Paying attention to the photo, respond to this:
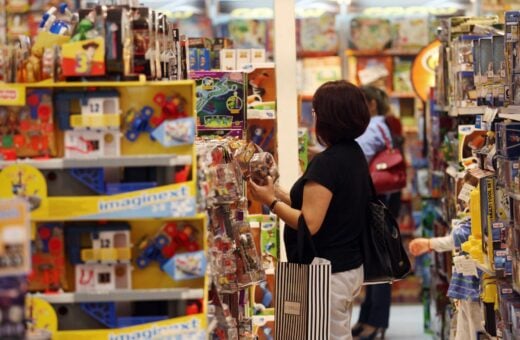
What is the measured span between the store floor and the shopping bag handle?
4.16 m

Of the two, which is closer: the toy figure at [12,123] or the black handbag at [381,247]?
the toy figure at [12,123]

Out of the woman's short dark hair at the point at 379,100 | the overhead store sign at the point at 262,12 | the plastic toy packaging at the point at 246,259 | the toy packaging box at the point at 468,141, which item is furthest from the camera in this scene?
the overhead store sign at the point at 262,12

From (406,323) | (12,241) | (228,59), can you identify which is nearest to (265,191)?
(228,59)

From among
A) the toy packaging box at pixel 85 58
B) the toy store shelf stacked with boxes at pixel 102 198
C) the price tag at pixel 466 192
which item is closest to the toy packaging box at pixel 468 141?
the price tag at pixel 466 192

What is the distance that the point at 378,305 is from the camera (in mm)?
8680

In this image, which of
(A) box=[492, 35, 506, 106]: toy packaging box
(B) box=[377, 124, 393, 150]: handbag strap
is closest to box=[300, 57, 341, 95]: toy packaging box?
(B) box=[377, 124, 393, 150]: handbag strap

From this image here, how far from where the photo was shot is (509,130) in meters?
5.03

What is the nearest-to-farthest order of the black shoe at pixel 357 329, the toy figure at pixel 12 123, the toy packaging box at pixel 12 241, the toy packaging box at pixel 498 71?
Answer: the toy packaging box at pixel 12 241
the toy figure at pixel 12 123
the toy packaging box at pixel 498 71
the black shoe at pixel 357 329

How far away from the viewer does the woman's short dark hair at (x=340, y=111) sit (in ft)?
16.1

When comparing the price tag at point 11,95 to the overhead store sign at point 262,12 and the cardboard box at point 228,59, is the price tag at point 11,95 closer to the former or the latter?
the cardboard box at point 228,59

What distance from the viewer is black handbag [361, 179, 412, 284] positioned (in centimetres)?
501

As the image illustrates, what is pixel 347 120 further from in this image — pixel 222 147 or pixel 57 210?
pixel 57 210

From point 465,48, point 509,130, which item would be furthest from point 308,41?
point 509,130

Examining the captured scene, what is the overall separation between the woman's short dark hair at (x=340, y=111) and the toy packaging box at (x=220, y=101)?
851 mm
